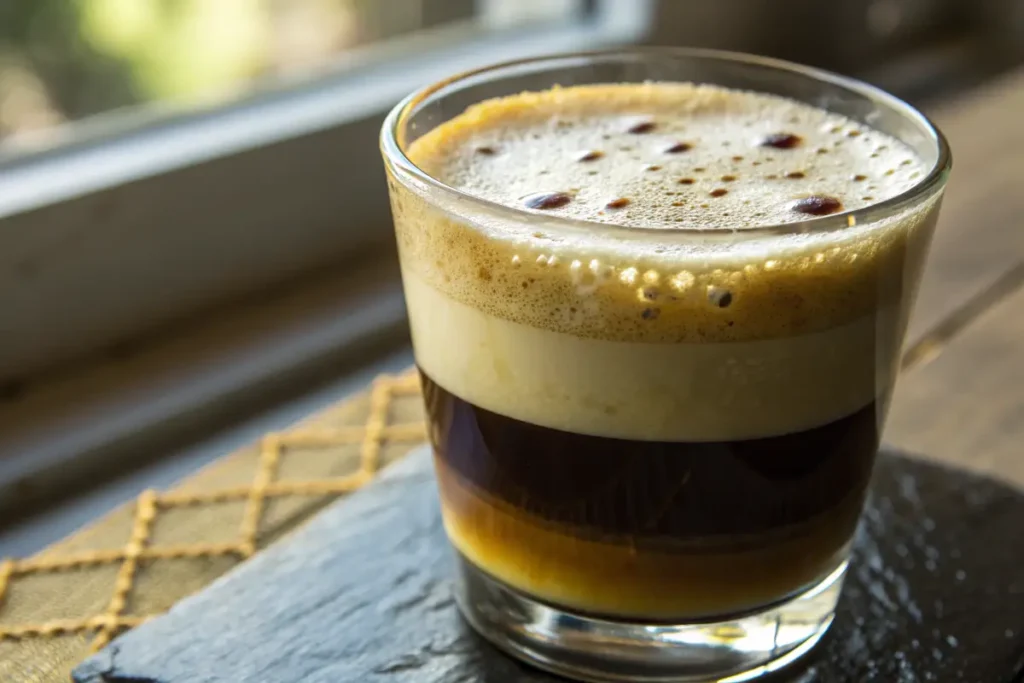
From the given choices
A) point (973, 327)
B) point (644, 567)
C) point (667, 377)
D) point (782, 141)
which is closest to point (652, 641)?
point (644, 567)

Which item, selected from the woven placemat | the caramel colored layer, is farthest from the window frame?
the caramel colored layer

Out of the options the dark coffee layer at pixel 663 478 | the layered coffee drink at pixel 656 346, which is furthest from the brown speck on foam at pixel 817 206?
the dark coffee layer at pixel 663 478

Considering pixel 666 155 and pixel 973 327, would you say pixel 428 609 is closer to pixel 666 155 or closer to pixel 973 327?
pixel 666 155

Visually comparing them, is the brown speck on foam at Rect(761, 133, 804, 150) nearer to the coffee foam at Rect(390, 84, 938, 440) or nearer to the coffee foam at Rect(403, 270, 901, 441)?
the coffee foam at Rect(390, 84, 938, 440)

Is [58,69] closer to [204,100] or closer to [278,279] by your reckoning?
[204,100]

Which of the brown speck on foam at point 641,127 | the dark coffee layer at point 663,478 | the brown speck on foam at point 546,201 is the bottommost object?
the dark coffee layer at point 663,478

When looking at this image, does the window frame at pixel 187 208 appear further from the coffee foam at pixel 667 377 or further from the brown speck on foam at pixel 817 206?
the brown speck on foam at pixel 817 206

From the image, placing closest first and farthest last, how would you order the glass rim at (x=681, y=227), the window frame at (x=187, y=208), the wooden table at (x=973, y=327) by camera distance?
1. the glass rim at (x=681, y=227)
2. the wooden table at (x=973, y=327)
3. the window frame at (x=187, y=208)

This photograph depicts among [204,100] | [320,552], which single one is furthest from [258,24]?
[320,552]
